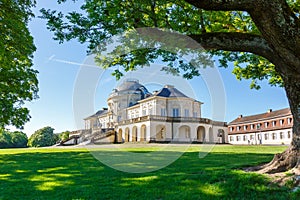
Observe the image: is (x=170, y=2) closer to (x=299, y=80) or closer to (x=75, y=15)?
(x=75, y=15)

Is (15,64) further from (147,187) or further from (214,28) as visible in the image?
(147,187)

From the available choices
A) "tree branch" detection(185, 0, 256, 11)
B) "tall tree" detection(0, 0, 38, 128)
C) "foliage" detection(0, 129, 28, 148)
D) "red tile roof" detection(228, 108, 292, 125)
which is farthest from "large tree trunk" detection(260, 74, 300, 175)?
"foliage" detection(0, 129, 28, 148)

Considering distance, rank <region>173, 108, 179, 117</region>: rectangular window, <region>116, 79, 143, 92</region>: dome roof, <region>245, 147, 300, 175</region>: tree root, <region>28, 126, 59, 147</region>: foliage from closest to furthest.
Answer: <region>245, 147, 300, 175</region>: tree root → <region>116, 79, 143, 92</region>: dome roof → <region>173, 108, 179, 117</region>: rectangular window → <region>28, 126, 59, 147</region>: foliage

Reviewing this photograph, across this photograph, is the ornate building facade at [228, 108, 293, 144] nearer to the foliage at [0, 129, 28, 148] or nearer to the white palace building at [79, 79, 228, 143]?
the white palace building at [79, 79, 228, 143]

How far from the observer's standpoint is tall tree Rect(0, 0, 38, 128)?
14.0 metres

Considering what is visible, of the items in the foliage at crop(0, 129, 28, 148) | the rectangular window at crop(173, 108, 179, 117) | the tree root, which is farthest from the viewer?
the foliage at crop(0, 129, 28, 148)

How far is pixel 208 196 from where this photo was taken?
4902 millimetres

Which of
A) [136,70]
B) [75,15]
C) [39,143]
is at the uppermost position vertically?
[75,15]

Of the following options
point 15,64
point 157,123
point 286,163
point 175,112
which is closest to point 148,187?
point 286,163

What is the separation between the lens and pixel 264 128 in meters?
63.9

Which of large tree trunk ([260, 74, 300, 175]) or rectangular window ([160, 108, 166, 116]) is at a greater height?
rectangular window ([160, 108, 166, 116])

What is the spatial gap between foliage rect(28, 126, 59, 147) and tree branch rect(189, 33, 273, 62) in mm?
79074

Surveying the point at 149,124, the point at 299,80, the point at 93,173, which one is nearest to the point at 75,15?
the point at 93,173

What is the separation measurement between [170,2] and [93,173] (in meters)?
5.52
